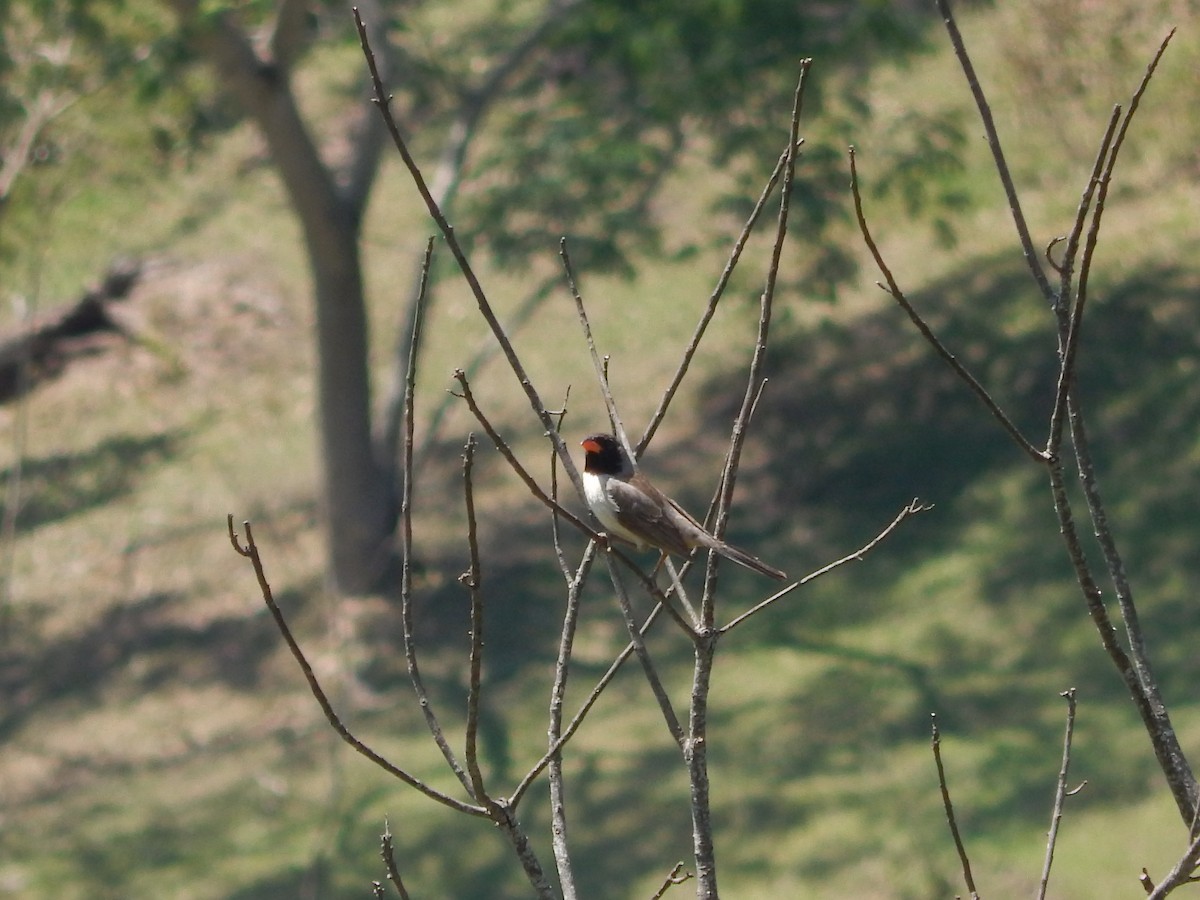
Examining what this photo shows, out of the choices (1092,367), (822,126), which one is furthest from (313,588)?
(1092,367)

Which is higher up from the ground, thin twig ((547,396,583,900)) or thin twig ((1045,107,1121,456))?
thin twig ((1045,107,1121,456))

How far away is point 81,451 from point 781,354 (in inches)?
295

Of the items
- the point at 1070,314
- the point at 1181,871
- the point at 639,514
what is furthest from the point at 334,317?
the point at 1181,871

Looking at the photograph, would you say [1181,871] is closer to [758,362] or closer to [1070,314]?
[1070,314]

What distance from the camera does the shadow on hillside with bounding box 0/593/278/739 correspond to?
12312 millimetres

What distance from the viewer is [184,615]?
1311 cm

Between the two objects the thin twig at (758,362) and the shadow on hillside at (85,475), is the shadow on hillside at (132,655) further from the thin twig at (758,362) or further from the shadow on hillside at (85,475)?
the thin twig at (758,362)

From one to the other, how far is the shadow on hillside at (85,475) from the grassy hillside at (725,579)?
0.14 feet

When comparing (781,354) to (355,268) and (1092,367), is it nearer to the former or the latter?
(1092,367)

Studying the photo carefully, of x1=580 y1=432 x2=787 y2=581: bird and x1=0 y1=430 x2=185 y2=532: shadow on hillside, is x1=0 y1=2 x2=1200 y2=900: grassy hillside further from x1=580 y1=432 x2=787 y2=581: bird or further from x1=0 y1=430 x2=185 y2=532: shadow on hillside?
x1=580 y1=432 x2=787 y2=581: bird

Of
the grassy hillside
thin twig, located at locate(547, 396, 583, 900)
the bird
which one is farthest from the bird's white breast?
the grassy hillside

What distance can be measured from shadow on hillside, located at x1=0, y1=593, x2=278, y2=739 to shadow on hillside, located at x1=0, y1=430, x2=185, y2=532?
6.43 feet

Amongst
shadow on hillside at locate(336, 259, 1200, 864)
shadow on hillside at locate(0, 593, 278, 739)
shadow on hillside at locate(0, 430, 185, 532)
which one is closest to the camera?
shadow on hillside at locate(336, 259, 1200, 864)

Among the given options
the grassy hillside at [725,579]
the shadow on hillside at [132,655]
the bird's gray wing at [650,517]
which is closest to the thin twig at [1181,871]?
the bird's gray wing at [650,517]
